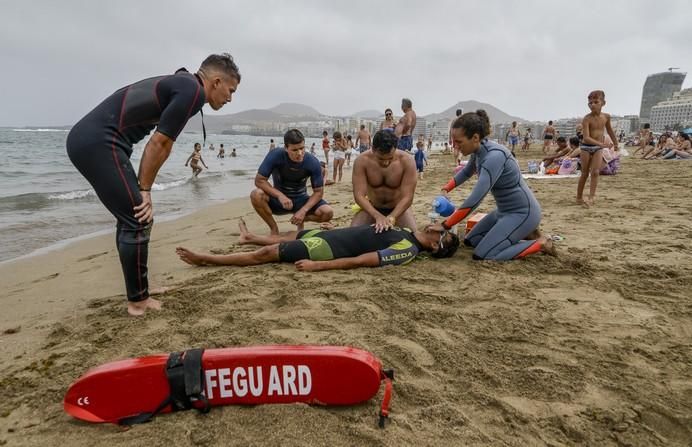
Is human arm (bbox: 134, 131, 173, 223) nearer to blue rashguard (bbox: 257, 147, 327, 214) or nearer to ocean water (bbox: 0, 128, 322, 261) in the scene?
blue rashguard (bbox: 257, 147, 327, 214)

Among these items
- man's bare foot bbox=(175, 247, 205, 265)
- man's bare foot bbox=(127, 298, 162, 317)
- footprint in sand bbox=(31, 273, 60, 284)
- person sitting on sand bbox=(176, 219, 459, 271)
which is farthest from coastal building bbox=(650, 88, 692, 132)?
footprint in sand bbox=(31, 273, 60, 284)

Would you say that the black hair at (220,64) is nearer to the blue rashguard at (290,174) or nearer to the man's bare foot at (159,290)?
the man's bare foot at (159,290)

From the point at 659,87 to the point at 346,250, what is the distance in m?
178

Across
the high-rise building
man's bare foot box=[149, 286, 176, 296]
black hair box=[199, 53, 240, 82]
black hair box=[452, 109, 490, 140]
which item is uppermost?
the high-rise building

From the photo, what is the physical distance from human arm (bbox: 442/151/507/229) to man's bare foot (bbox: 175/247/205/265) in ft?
7.82

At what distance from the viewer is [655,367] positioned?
75.0 inches

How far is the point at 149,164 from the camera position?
94.9 inches

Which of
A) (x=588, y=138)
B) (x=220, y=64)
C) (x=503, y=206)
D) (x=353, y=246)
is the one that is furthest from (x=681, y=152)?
(x=220, y=64)

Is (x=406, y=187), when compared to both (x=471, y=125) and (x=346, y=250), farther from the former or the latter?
(x=346, y=250)

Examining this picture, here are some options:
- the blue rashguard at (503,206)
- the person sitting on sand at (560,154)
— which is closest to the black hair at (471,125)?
the blue rashguard at (503,206)

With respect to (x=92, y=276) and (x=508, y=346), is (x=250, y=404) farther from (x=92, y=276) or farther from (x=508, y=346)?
(x=92, y=276)

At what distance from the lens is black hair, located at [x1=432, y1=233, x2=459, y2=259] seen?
3691 mm

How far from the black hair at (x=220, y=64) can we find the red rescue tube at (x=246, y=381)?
187cm

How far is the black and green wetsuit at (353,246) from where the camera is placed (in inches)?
138
